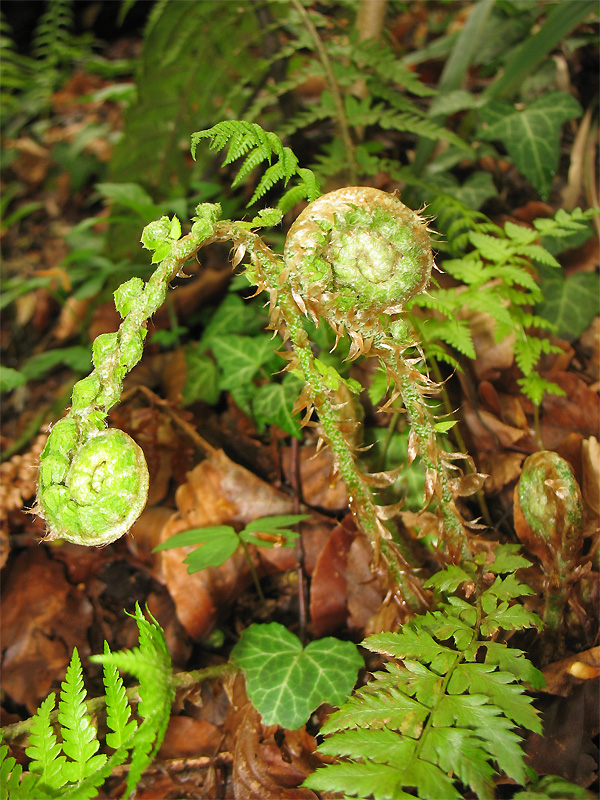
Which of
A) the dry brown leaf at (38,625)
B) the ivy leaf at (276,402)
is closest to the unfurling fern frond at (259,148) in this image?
the ivy leaf at (276,402)

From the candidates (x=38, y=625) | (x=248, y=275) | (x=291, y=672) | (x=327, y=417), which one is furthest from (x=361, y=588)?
(x=38, y=625)

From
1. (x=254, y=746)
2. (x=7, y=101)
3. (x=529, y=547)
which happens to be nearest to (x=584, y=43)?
(x=529, y=547)

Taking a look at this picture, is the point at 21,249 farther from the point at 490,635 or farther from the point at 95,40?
the point at 490,635

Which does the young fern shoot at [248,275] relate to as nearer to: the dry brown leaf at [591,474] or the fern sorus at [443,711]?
the fern sorus at [443,711]

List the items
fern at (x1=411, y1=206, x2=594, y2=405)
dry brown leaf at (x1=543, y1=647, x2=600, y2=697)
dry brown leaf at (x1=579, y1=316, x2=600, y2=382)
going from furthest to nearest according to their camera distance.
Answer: dry brown leaf at (x1=579, y1=316, x2=600, y2=382), fern at (x1=411, y1=206, x2=594, y2=405), dry brown leaf at (x1=543, y1=647, x2=600, y2=697)

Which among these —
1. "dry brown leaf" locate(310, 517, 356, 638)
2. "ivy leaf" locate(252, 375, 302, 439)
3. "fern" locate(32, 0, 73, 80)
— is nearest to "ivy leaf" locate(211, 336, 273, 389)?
"ivy leaf" locate(252, 375, 302, 439)

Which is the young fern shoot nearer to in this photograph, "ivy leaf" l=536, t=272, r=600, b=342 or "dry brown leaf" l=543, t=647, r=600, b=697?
"dry brown leaf" l=543, t=647, r=600, b=697

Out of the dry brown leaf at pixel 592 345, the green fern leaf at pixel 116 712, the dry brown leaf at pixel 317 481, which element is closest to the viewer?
the green fern leaf at pixel 116 712
